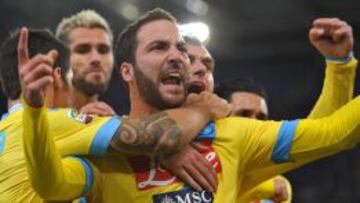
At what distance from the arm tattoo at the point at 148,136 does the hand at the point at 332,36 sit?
0.60m

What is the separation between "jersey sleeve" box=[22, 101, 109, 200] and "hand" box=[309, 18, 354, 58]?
3.13ft

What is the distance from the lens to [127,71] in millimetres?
3125

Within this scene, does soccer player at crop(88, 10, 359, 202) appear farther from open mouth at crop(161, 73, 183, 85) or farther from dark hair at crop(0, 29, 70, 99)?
dark hair at crop(0, 29, 70, 99)

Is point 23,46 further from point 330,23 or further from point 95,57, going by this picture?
point 95,57

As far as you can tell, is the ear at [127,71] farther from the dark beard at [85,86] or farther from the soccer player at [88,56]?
the dark beard at [85,86]

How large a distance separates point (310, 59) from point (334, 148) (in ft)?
29.0

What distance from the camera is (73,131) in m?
2.85

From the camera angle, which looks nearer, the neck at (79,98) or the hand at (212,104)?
the hand at (212,104)

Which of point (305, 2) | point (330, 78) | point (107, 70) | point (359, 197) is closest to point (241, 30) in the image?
point (305, 2)

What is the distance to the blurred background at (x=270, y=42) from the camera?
934 centimetres

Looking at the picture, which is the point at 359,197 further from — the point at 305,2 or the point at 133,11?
the point at 133,11

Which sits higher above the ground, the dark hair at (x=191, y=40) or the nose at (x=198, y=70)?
the dark hair at (x=191, y=40)

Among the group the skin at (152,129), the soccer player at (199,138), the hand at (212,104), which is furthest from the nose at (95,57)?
the skin at (152,129)

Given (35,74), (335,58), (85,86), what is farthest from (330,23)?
(85,86)
